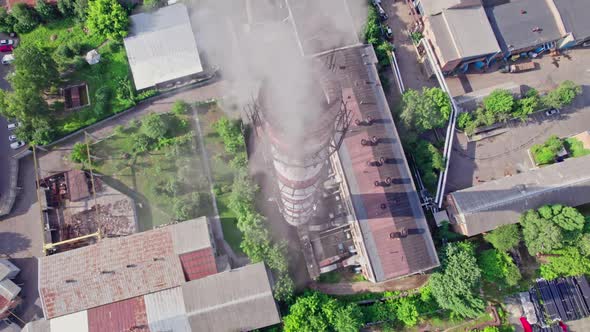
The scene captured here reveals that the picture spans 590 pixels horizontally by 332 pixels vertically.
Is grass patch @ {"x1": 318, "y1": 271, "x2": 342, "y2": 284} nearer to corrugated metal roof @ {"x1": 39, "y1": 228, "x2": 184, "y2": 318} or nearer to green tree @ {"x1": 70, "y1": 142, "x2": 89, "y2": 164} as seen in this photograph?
corrugated metal roof @ {"x1": 39, "y1": 228, "x2": 184, "y2": 318}

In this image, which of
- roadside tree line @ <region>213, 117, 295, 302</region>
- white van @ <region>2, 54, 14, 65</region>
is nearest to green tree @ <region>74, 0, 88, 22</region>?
white van @ <region>2, 54, 14, 65</region>

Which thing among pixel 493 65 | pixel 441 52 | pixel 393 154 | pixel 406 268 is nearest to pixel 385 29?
pixel 441 52

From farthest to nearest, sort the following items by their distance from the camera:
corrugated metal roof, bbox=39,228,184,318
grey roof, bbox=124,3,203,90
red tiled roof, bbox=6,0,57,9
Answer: red tiled roof, bbox=6,0,57,9
grey roof, bbox=124,3,203,90
corrugated metal roof, bbox=39,228,184,318

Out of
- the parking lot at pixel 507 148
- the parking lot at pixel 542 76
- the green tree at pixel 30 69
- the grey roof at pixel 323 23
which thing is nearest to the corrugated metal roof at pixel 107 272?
the green tree at pixel 30 69

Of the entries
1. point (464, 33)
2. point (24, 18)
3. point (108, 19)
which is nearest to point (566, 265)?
point (464, 33)

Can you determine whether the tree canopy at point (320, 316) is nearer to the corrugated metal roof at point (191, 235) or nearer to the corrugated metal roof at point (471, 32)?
the corrugated metal roof at point (191, 235)
